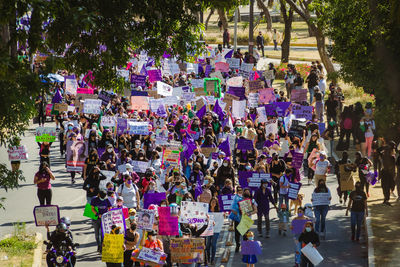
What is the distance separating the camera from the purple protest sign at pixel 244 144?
801 inches

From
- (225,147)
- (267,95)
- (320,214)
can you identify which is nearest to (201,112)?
(267,95)

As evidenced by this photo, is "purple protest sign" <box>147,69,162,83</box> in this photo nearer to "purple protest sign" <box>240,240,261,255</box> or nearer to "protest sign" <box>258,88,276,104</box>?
"protest sign" <box>258,88,276,104</box>

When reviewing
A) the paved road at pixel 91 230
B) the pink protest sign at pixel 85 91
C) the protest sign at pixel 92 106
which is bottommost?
the paved road at pixel 91 230

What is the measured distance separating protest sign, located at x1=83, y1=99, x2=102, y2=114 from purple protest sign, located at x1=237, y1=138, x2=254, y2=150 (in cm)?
571

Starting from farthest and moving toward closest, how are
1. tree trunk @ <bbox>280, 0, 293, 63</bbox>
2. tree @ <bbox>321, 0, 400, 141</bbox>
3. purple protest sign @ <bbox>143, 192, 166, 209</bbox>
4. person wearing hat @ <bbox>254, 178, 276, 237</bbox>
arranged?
tree trunk @ <bbox>280, 0, 293, 63</bbox>
person wearing hat @ <bbox>254, 178, 276, 237</bbox>
tree @ <bbox>321, 0, 400, 141</bbox>
purple protest sign @ <bbox>143, 192, 166, 209</bbox>

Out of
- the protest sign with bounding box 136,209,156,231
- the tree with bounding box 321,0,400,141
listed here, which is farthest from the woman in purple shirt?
the tree with bounding box 321,0,400,141

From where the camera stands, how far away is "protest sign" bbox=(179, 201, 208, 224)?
47.9ft

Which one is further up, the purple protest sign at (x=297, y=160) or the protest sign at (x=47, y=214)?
the purple protest sign at (x=297, y=160)

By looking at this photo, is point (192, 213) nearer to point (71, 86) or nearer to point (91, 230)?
point (91, 230)

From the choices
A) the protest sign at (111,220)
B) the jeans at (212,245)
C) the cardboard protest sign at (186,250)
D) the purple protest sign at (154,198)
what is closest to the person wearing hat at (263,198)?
the jeans at (212,245)

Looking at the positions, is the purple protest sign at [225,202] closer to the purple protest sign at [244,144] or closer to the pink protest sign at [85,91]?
the purple protest sign at [244,144]

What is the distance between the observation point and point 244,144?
20422 millimetres

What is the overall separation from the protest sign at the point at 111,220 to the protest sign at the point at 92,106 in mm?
10289

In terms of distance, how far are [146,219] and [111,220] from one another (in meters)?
0.65
